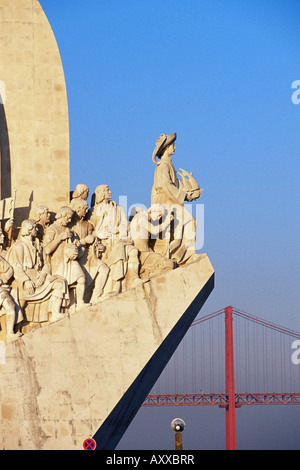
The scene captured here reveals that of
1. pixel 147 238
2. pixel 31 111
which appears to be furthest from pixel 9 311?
pixel 31 111

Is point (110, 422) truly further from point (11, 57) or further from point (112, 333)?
point (11, 57)

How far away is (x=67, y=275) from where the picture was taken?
1473 centimetres

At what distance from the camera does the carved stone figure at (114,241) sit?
588 inches

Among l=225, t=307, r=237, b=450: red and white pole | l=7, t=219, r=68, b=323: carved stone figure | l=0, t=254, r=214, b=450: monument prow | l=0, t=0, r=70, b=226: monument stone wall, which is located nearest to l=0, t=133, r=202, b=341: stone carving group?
l=7, t=219, r=68, b=323: carved stone figure

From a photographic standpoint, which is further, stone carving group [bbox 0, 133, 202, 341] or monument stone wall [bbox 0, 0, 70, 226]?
monument stone wall [bbox 0, 0, 70, 226]

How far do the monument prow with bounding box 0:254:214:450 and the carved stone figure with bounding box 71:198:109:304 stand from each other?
0.49 metres

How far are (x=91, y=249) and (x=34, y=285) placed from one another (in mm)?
998

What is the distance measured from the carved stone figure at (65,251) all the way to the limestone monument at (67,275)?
2cm

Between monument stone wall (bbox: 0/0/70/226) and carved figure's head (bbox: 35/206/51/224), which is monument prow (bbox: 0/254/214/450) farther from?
Answer: monument stone wall (bbox: 0/0/70/226)

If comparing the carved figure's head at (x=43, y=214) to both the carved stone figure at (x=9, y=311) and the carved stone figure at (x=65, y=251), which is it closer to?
the carved stone figure at (x=65, y=251)

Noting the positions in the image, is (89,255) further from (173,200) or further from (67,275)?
(173,200)

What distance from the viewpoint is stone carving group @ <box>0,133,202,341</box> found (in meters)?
14.6

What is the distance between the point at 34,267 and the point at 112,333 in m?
1.34
